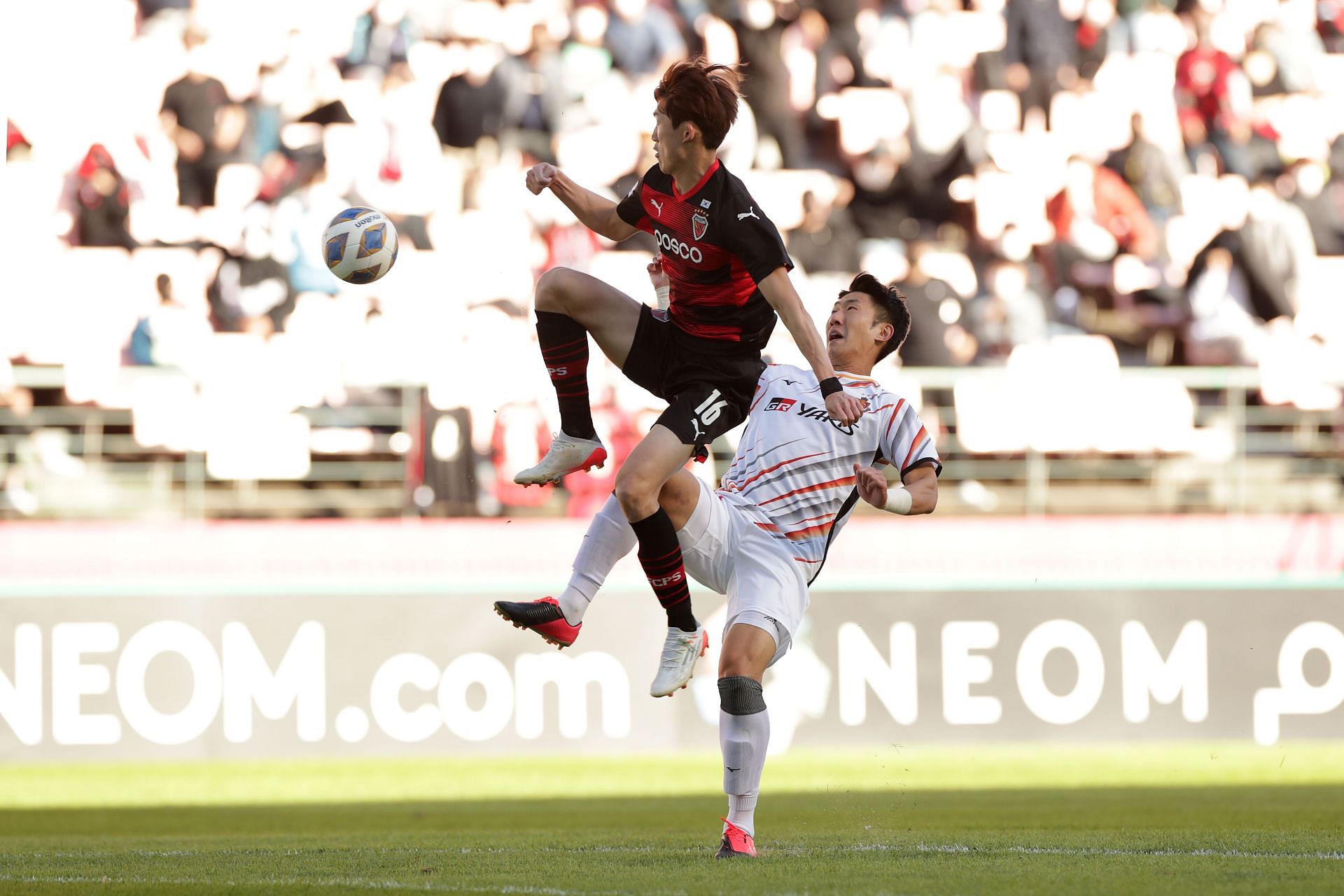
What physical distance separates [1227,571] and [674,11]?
21.4 ft

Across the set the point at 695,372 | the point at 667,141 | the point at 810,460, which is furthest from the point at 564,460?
the point at 667,141

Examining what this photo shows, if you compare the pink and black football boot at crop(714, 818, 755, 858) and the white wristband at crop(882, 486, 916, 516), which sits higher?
the white wristband at crop(882, 486, 916, 516)

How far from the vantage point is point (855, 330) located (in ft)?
21.6

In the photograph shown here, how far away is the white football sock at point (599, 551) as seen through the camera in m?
6.42

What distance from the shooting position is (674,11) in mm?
14625

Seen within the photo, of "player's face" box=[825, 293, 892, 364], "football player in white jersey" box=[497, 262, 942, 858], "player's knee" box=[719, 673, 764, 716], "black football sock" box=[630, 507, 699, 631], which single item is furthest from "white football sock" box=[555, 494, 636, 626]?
"player's face" box=[825, 293, 892, 364]

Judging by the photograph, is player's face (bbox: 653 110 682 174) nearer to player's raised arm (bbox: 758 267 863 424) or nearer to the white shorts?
player's raised arm (bbox: 758 267 863 424)

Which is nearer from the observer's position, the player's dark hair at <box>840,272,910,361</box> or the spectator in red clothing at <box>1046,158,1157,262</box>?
the player's dark hair at <box>840,272,910,361</box>

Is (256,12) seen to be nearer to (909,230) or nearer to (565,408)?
(909,230)

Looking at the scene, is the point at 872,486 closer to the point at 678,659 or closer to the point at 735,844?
the point at 678,659

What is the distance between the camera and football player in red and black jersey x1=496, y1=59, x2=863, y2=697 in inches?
231

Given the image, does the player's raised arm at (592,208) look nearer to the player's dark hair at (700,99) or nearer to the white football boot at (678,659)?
the player's dark hair at (700,99)

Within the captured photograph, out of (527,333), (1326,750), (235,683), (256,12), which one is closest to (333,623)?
(235,683)

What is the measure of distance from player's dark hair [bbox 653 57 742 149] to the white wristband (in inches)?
52.9
